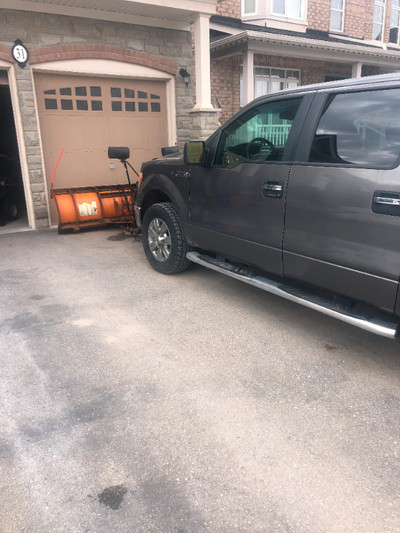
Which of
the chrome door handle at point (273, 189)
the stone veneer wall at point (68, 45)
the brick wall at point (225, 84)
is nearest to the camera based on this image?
the chrome door handle at point (273, 189)

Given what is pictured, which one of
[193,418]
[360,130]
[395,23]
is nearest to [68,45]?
[360,130]

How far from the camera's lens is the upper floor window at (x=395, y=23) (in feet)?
52.9

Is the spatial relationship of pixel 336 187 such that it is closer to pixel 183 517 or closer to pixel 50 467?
pixel 183 517

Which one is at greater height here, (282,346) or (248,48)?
(248,48)

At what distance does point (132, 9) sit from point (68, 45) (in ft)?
4.60

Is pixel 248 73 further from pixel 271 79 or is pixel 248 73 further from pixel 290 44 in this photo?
pixel 271 79

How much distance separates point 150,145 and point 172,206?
4.84m

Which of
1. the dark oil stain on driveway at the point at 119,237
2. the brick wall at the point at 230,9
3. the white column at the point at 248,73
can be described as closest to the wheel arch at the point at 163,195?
the dark oil stain on driveway at the point at 119,237

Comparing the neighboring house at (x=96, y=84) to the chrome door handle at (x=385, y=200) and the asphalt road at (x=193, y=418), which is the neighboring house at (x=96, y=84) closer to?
the asphalt road at (x=193, y=418)

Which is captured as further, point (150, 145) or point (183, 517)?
point (150, 145)

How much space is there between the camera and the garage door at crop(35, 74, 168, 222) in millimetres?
8383

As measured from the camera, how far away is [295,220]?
138 inches

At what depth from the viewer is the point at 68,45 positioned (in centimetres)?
809

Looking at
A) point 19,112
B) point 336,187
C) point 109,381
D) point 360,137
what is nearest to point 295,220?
point 336,187
